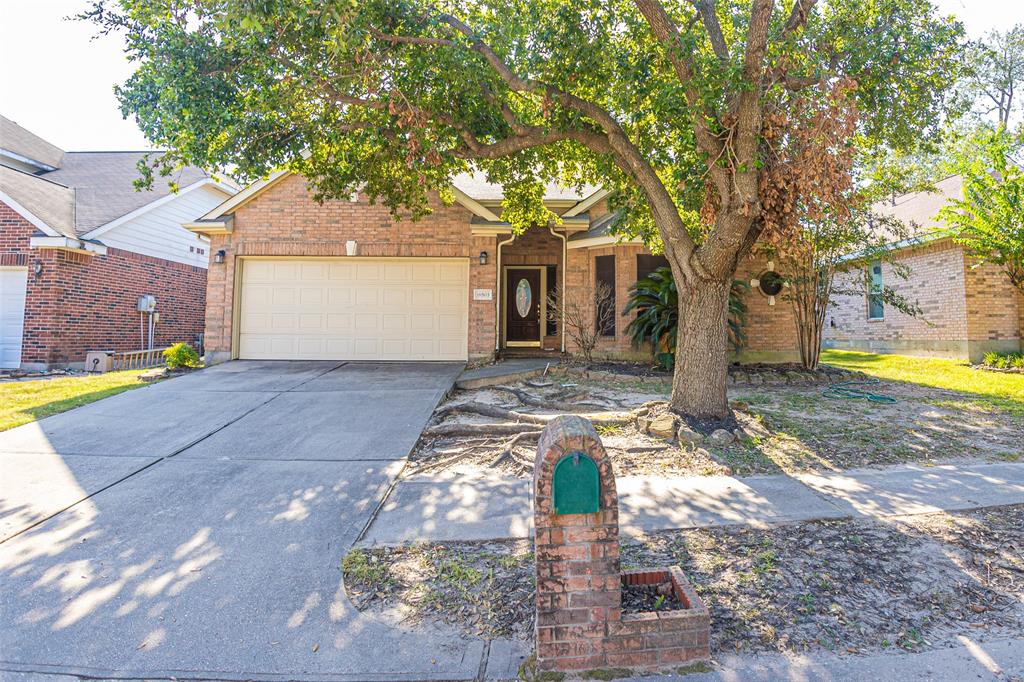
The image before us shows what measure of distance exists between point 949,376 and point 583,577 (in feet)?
38.5

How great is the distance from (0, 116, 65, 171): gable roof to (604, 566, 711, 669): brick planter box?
2184 cm

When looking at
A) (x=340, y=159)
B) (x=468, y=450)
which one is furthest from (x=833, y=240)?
(x=340, y=159)

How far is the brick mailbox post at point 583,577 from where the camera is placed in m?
2.06

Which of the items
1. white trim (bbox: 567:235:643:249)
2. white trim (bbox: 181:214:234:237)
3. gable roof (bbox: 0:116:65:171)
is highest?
gable roof (bbox: 0:116:65:171)

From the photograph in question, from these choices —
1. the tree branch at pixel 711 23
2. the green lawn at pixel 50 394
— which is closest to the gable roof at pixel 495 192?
the tree branch at pixel 711 23

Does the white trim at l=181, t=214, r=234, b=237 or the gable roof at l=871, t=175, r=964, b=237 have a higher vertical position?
the gable roof at l=871, t=175, r=964, b=237

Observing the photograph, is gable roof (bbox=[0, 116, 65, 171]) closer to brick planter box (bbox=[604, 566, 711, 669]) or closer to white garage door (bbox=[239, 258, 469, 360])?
white garage door (bbox=[239, 258, 469, 360])

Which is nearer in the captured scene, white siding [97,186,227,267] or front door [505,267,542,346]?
white siding [97,186,227,267]

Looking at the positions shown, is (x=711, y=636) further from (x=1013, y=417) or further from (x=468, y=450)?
(x=1013, y=417)

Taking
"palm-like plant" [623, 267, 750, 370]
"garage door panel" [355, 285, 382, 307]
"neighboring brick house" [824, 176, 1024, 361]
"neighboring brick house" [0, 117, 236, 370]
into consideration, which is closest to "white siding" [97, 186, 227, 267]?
"neighboring brick house" [0, 117, 236, 370]

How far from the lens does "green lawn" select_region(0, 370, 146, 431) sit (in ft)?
21.0

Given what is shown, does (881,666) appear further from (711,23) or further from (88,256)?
(88,256)

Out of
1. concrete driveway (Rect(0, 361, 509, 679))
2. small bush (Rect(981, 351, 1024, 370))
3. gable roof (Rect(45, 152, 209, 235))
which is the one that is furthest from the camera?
gable roof (Rect(45, 152, 209, 235))

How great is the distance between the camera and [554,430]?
7.23 feet
